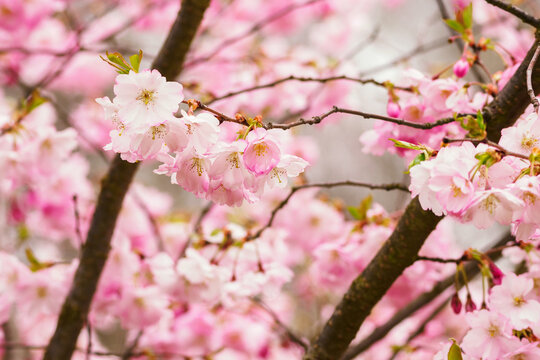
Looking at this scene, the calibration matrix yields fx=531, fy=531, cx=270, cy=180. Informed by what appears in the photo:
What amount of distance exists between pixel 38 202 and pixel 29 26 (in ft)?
4.16

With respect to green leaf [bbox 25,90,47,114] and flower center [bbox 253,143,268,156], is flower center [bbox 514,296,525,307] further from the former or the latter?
green leaf [bbox 25,90,47,114]

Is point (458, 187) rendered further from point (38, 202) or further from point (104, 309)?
point (38, 202)

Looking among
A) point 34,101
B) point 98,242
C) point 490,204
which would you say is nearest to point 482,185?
point 490,204

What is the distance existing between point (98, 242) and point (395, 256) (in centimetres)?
78

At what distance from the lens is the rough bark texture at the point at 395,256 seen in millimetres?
896

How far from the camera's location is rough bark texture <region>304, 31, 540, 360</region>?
0.90 metres

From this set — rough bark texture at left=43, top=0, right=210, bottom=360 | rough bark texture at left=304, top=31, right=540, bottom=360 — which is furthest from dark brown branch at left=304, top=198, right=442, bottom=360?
rough bark texture at left=43, top=0, right=210, bottom=360

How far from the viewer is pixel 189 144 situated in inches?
30.1

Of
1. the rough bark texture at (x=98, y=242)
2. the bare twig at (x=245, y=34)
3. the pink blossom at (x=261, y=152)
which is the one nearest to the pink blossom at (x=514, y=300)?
the pink blossom at (x=261, y=152)

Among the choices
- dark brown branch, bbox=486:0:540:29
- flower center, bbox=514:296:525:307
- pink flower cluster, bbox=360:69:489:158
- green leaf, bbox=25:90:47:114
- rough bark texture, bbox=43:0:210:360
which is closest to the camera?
dark brown branch, bbox=486:0:540:29

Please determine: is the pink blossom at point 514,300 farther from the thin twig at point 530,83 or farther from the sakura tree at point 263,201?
the thin twig at point 530,83

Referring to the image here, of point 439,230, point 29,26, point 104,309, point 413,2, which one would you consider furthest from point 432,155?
point 413,2

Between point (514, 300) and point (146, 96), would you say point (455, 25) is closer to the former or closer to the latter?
point (514, 300)

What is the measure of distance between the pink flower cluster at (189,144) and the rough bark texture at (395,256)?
12.0 inches
